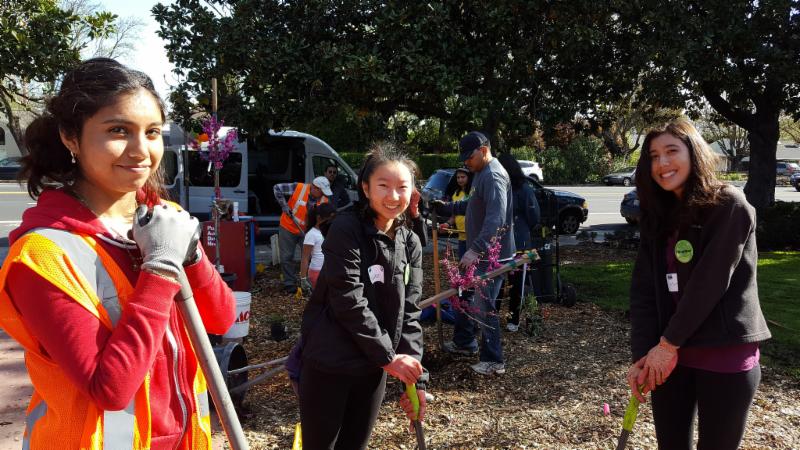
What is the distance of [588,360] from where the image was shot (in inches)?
207

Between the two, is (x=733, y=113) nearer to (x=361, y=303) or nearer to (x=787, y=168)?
(x=361, y=303)

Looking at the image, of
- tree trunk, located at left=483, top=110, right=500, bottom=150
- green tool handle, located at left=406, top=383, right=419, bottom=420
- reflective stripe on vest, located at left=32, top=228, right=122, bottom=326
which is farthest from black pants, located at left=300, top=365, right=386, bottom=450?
tree trunk, located at left=483, top=110, right=500, bottom=150

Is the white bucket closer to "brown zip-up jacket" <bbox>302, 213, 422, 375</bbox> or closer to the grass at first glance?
"brown zip-up jacket" <bbox>302, 213, 422, 375</bbox>

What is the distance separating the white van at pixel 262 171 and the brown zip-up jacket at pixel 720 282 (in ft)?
31.4

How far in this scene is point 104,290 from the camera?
50.6 inches

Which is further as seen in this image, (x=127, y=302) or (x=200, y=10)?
(x=200, y=10)

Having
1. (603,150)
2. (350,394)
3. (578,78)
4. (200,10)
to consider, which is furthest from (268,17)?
(603,150)

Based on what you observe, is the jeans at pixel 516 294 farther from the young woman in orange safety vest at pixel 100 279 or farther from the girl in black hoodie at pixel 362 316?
the young woman in orange safety vest at pixel 100 279

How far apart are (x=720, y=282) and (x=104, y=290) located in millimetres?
1980

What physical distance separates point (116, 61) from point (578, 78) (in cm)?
779

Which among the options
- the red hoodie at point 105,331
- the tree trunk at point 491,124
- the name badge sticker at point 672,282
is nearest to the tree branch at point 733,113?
the tree trunk at point 491,124

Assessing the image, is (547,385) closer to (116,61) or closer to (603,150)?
(116,61)

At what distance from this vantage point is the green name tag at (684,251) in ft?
7.55

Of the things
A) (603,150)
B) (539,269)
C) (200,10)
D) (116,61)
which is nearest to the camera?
(116,61)
